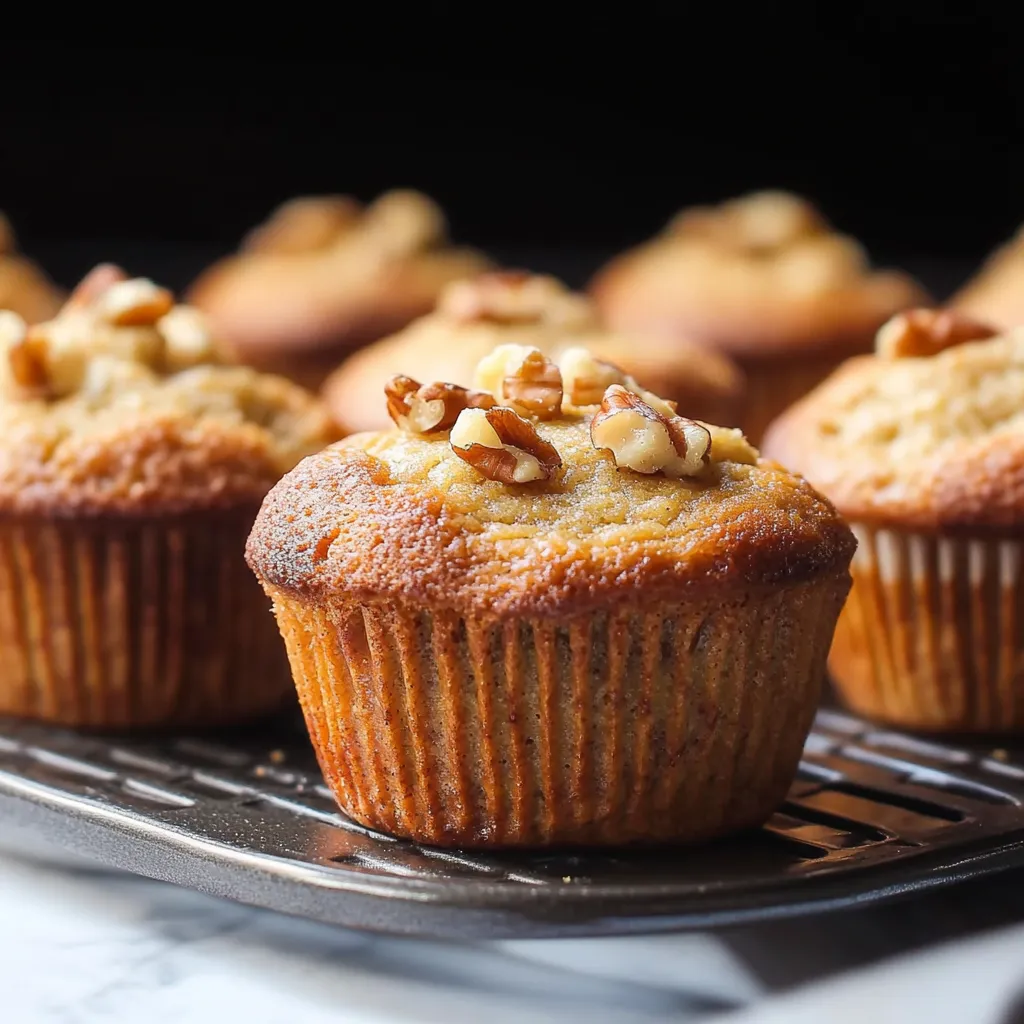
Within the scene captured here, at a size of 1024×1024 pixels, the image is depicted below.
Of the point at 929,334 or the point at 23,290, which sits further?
the point at 23,290

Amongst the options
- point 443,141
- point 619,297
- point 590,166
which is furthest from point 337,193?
point 619,297

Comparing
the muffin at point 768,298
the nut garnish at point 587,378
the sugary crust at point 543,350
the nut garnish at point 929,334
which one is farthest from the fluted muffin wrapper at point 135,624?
the muffin at point 768,298

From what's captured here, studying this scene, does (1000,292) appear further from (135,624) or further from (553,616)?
(553,616)

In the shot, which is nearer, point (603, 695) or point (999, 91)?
point (603, 695)

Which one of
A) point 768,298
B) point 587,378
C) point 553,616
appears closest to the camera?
point 553,616

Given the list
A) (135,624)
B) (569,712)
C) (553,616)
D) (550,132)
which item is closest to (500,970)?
(569,712)

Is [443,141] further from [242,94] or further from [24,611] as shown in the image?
[24,611]

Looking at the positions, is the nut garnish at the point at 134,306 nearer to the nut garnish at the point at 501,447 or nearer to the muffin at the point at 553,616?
the muffin at the point at 553,616
